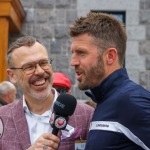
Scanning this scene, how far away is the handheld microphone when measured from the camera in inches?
112

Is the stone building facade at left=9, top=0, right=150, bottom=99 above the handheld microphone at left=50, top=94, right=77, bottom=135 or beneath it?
above

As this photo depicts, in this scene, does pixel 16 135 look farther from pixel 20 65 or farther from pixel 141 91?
pixel 141 91

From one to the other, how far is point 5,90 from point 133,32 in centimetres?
296

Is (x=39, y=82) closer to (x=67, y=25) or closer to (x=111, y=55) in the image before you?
(x=111, y=55)

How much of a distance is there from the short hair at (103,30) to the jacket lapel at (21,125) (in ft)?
2.46

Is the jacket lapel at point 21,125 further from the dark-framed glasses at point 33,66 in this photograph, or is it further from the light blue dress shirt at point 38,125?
the dark-framed glasses at point 33,66

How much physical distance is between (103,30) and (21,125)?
2.89 feet

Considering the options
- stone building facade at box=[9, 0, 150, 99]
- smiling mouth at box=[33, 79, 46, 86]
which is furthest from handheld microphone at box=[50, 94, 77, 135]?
stone building facade at box=[9, 0, 150, 99]

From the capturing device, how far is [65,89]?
547cm

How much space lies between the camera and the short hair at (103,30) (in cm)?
285

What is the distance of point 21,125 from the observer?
3.34 metres

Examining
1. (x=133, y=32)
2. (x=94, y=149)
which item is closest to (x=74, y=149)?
(x=94, y=149)

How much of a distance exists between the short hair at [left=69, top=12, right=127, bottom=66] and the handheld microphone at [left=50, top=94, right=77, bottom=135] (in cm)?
37

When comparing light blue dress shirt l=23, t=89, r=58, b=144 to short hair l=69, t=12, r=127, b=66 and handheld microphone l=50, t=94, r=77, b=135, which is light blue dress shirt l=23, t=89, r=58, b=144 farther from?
short hair l=69, t=12, r=127, b=66
